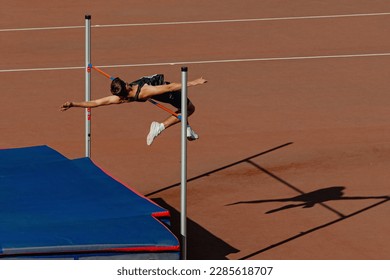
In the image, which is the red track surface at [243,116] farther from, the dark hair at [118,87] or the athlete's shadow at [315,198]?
the dark hair at [118,87]

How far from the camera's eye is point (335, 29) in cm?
3250

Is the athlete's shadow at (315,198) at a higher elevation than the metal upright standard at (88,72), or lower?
lower

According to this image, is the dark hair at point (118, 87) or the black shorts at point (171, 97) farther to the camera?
the black shorts at point (171, 97)

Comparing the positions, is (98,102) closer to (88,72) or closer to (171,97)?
(171,97)

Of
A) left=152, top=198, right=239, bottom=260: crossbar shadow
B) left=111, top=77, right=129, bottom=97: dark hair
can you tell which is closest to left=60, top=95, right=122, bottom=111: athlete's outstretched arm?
left=111, top=77, right=129, bottom=97: dark hair

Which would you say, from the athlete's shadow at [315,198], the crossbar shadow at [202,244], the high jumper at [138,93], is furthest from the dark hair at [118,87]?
the athlete's shadow at [315,198]

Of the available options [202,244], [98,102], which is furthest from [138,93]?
[202,244]

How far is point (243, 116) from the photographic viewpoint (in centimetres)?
2511

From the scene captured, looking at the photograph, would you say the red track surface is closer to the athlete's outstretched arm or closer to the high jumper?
the high jumper

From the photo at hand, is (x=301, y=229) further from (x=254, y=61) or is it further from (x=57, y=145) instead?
(x=254, y=61)

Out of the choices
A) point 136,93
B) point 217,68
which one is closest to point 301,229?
point 136,93

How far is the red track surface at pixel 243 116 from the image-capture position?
1925cm

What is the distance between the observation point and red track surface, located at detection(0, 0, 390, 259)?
758 inches

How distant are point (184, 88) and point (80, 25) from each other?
56.4 ft
